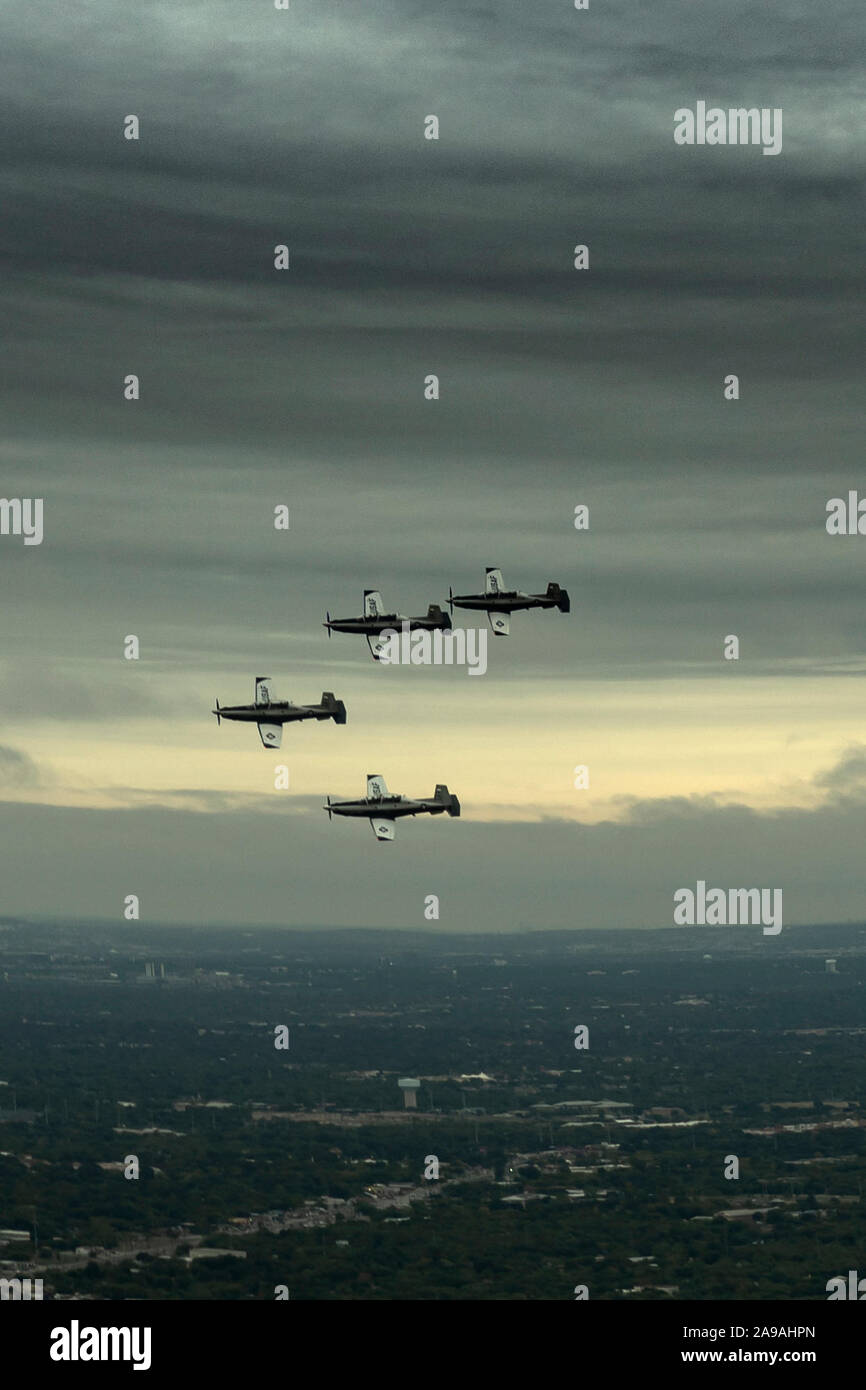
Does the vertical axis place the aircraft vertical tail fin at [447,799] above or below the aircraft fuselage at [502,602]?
below

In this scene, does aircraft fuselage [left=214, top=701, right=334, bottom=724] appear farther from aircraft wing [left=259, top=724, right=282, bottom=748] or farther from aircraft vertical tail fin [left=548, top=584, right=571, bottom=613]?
aircraft vertical tail fin [left=548, top=584, right=571, bottom=613]

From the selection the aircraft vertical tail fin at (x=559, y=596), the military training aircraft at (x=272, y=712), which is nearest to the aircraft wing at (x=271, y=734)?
the military training aircraft at (x=272, y=712)

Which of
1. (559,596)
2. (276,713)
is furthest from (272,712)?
(559,596)

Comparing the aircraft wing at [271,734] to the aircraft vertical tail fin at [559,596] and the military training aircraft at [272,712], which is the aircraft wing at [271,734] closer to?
the military training aircraft at [272,712]

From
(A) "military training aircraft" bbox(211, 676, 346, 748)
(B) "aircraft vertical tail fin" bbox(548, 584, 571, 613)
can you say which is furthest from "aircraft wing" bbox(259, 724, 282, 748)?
(B) "aircraft vertical tail fin" bbox(548, 584, 571, 613)

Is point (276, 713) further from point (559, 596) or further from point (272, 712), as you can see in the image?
point (559, 596)

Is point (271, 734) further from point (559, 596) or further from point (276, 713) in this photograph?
point (559, 596)
